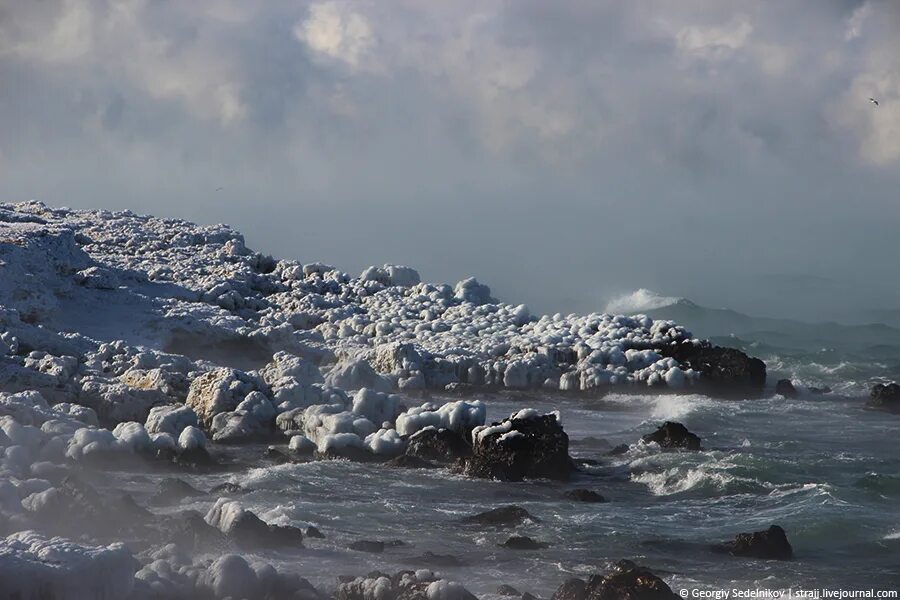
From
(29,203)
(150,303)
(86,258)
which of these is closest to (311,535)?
(150,303)

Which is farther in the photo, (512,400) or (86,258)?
(86,258)

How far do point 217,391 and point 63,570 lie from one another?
1923 cm

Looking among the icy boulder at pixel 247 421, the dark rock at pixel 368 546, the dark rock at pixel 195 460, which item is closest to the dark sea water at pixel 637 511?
the dark rock at pixel 368 546

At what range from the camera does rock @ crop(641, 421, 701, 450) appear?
112 feet

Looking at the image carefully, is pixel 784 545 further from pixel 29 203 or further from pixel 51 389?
pixel 29 203

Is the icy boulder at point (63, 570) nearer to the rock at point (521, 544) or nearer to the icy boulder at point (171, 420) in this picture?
the rock at point (521, 544)

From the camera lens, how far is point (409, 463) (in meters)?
30.9

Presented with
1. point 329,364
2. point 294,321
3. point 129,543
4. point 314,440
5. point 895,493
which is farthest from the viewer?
point 294,321

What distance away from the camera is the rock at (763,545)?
22641 mm

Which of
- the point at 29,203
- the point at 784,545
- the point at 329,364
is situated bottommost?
the point at 784,545

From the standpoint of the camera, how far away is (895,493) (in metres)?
29.4

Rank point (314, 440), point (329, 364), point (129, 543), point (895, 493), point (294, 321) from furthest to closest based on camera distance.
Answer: point (294, 321) < point (329, 364) < point (314, 440) < point (895, 493) < point (129, 543)

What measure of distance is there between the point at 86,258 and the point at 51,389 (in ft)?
68.6

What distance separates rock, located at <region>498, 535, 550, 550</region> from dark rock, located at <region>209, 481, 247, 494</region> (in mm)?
7333
